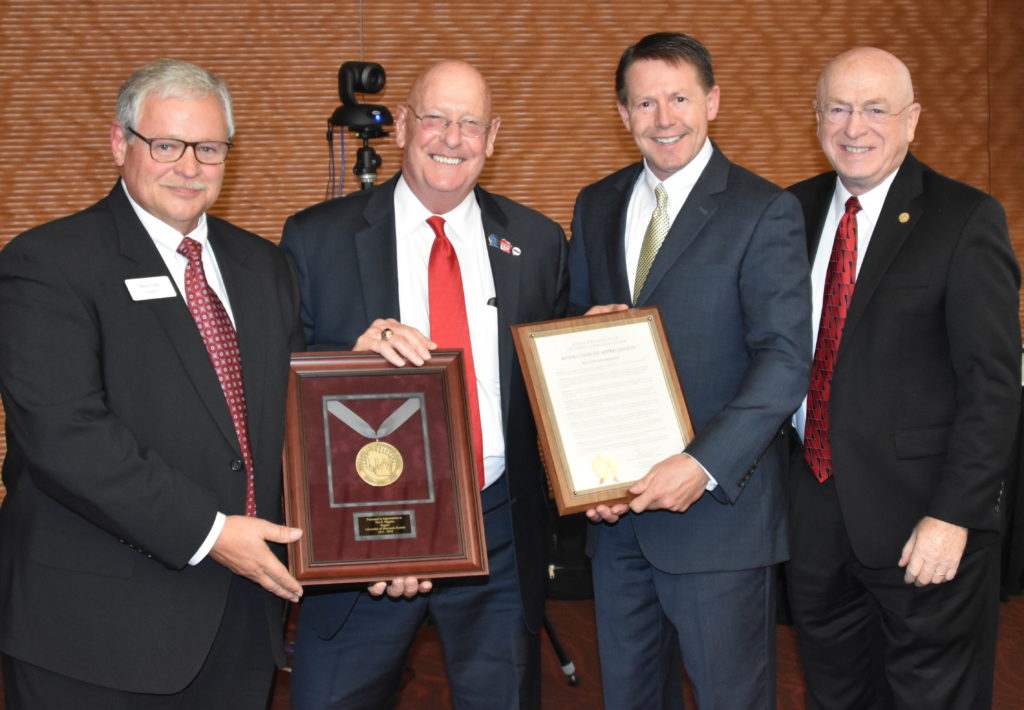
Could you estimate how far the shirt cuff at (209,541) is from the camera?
6.23 feet

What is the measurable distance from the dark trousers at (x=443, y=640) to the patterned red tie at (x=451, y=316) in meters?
0.19

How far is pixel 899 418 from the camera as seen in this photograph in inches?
94.6

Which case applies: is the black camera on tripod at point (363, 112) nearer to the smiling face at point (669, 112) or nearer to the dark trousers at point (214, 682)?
the smiling face at point (669, 112)

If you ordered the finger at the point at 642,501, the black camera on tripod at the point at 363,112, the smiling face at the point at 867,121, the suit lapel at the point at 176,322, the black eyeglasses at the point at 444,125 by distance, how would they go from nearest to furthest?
1. the suit lapel at the point at 176,322
2. the finger at the point at 642,501
3. the black eyeglasses at the point at 444,125
4. the smiling face at the point at 867,121
5. the black camera on tripod at the point at 363,112

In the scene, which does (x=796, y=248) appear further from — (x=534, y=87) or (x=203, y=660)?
(x=534, y=87)

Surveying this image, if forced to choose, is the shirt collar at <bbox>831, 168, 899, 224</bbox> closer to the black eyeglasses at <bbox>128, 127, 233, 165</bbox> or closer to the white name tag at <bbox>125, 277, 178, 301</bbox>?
the black eyeglasses at <bbox>128, 127, 233, 165</bbox>

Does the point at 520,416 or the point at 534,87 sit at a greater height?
the point at 534,87

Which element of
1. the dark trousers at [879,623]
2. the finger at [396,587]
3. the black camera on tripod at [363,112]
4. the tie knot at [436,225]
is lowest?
the dark trousers at [879,623]

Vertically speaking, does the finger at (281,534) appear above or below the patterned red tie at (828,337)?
below

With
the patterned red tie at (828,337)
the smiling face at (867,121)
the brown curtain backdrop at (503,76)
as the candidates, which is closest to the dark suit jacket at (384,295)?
the patterned red tie at (828,337)

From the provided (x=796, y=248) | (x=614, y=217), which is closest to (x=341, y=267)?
(x=614, y=217)

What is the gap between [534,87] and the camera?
5.54 meters

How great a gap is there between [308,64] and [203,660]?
416 cm

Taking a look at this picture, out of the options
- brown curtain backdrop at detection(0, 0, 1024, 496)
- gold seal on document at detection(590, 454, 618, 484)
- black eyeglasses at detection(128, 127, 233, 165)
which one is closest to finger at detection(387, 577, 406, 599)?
gold seal on document at detection(590, 454, 618, 484)
